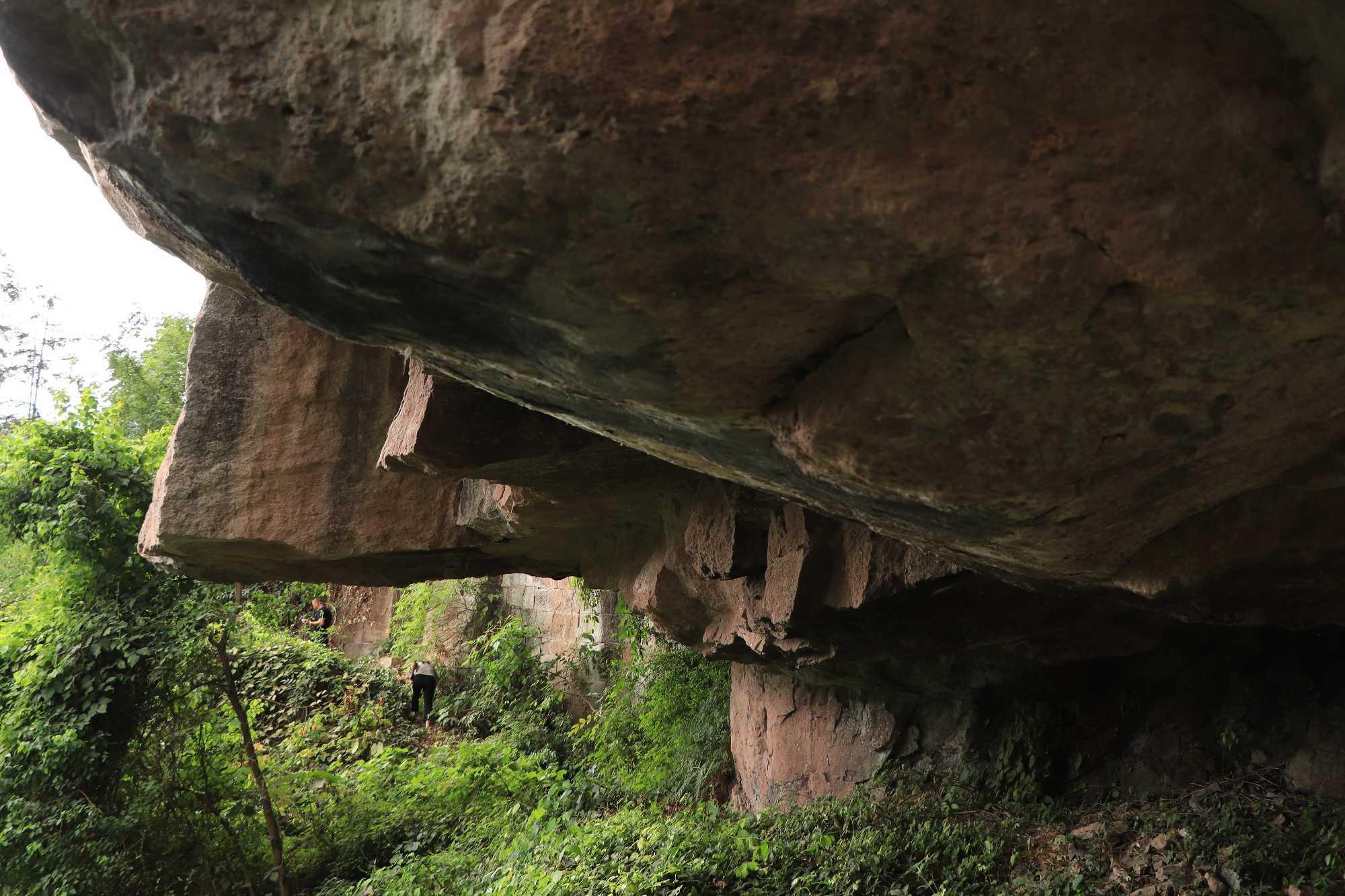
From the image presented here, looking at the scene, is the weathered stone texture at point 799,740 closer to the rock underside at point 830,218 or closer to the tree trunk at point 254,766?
the tree trunk at point 254,766

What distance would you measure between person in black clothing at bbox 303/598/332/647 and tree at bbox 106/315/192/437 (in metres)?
4.62

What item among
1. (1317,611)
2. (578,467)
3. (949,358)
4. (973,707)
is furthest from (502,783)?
(949,358)

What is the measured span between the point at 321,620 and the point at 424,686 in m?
2.52

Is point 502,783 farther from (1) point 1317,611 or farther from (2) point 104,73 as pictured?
(2) point 104,73

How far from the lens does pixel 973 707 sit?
5.24 meters

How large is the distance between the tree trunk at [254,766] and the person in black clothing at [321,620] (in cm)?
451

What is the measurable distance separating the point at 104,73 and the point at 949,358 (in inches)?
56.2

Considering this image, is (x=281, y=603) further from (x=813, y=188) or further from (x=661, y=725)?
(x=813, y=188)

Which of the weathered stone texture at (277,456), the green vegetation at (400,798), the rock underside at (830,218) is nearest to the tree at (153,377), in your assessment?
the green vegetation at (400,798)

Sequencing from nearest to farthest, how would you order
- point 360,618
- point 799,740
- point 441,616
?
point 799,740 < point 441,616 < point 360,618

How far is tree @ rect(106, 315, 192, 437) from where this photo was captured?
1636cm

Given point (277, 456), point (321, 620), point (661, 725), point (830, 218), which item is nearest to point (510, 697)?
point (661, 725)

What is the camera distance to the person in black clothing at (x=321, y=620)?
40.0 feet

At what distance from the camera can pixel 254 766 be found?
7.24 metres
